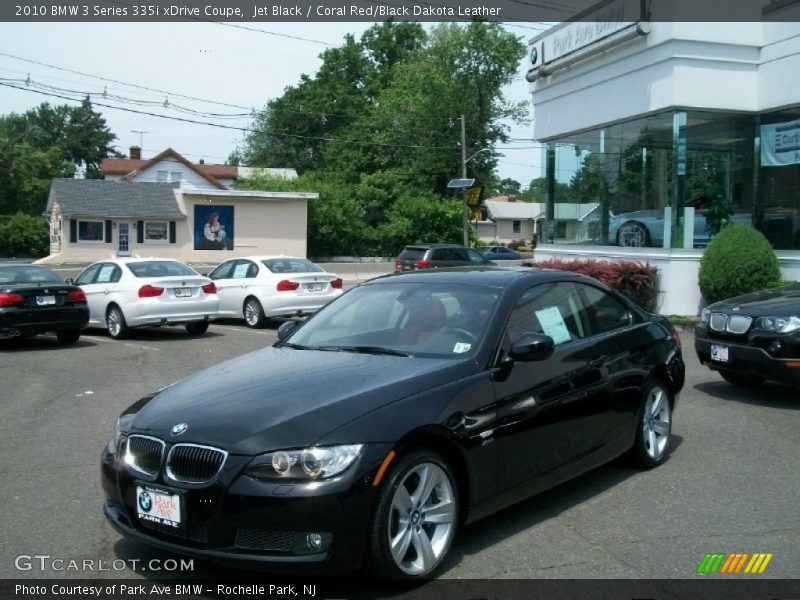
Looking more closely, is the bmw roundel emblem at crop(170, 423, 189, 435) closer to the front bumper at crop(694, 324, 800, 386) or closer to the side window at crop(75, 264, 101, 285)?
the front bumper at crop(694, 324, 800, 386)

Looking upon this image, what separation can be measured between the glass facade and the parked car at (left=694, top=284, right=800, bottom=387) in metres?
8.43

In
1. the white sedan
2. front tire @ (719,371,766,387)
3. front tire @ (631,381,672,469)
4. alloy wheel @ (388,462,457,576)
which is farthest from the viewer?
the white sedan

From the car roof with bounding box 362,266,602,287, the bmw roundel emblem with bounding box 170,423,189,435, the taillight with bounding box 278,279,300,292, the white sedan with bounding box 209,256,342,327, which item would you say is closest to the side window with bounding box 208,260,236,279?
the white sedan with bounding box 209,256,342,327

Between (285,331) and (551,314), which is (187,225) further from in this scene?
(551,314)

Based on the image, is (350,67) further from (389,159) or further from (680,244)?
(680,244)

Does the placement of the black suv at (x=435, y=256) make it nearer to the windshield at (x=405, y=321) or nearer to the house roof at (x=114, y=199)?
the house roof at (x=114, y=199)

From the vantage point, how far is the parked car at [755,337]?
8344 millimetres

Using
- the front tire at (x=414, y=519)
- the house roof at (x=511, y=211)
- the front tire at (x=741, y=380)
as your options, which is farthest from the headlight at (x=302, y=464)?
the house roof at (x=511, y=211)

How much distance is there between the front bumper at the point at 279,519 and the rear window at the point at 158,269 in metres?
12.1

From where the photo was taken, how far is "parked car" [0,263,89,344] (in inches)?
530

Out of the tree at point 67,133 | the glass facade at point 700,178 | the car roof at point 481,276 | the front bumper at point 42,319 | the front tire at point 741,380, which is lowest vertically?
the front tire at point 741,380

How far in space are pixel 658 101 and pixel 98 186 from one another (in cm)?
3432

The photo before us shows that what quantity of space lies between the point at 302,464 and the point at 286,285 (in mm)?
12844

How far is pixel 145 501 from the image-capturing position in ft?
13.8
